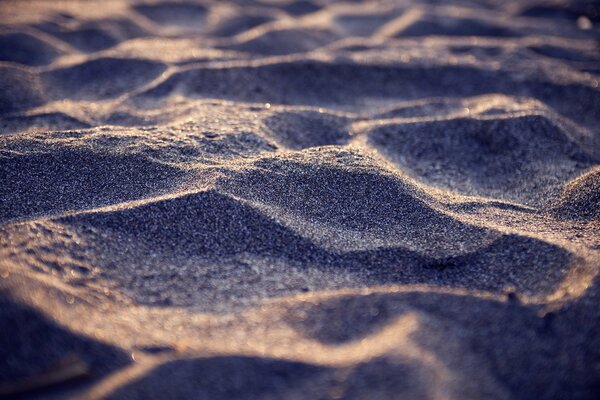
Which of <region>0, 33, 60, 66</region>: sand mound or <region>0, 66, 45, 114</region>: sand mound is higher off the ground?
<region>0, 33, 60, 66</region>: sand mound

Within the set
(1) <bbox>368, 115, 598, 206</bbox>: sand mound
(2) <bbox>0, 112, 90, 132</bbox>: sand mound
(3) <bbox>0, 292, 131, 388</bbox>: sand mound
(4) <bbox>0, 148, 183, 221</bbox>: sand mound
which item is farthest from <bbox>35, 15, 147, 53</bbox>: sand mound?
(3) <bbox>0, 292, 131, 388</bbox>: sand mound

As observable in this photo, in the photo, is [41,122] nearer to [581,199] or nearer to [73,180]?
[73,180]

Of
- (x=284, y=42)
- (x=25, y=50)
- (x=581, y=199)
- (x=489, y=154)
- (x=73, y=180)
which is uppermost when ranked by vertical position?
(x=284, y=42)

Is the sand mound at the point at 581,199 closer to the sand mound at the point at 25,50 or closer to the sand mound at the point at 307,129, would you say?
the sand mound at the point at 307,129

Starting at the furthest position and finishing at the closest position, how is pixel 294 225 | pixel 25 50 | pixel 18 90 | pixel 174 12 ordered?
pixel 174 12
pixel 25 50
pixel 18 90
pixel 294 225

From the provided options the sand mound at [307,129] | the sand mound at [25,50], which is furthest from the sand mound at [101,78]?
the sand mound at [307,129]

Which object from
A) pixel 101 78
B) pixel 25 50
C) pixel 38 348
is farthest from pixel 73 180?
pixel 25 50

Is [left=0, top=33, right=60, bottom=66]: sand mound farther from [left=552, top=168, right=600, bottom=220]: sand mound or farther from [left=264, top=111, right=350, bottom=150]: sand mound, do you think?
[left=552, top=168, right=600, bottom=220]: sand mound

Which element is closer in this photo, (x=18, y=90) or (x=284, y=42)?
(x=18, y=90)

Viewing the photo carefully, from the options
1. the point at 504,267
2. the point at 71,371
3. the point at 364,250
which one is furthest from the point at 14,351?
the point at 504,267
